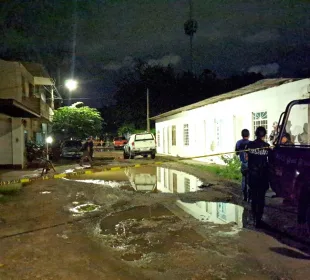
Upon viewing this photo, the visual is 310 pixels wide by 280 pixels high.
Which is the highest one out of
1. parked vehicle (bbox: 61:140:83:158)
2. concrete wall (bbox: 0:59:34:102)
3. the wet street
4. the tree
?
concrete wall (bbox: 0:59:34:102)

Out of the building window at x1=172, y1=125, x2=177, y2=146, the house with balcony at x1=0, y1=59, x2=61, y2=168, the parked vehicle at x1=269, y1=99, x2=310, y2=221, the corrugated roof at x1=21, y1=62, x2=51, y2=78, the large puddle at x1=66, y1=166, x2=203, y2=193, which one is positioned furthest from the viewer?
the building window at x1=172, y1=125, x2=177, y2=146

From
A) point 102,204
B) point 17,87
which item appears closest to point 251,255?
point 102,204

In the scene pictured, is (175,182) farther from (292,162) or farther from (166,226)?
(292,162)

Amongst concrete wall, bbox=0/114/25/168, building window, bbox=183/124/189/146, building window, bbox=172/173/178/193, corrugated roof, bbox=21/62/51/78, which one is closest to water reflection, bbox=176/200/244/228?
building window, bbox=172/173/178/193

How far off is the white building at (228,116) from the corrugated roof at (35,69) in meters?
10.4

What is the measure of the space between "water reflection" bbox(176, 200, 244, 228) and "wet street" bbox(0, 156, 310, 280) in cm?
2

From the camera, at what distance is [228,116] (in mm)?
18922

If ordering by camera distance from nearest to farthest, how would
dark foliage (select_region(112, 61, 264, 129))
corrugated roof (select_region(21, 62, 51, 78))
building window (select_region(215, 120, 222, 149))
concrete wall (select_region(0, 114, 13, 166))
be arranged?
1. concrete wall (select_region(0, 114, 13, 166))
2. building window (select_region(215, 120, 222, 149))
3. corrugated roof (select_region(21, 62, 51, 78))
4. dark foliage (select_region(112, 61, 264, 129))

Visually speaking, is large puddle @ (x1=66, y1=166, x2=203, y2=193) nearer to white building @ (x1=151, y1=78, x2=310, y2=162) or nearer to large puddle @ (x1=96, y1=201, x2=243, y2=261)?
large puddle @ (x1=96, y1=201, x2=243, y2=261)

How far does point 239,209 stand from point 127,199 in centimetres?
310

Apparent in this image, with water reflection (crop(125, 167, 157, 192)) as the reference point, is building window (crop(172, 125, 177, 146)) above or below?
above

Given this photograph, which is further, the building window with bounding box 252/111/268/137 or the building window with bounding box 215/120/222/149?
the building window with bounding box 215/120/222/149

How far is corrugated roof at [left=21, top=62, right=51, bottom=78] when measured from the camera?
26875 mm

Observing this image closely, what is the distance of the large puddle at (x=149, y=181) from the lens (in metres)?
12.3
